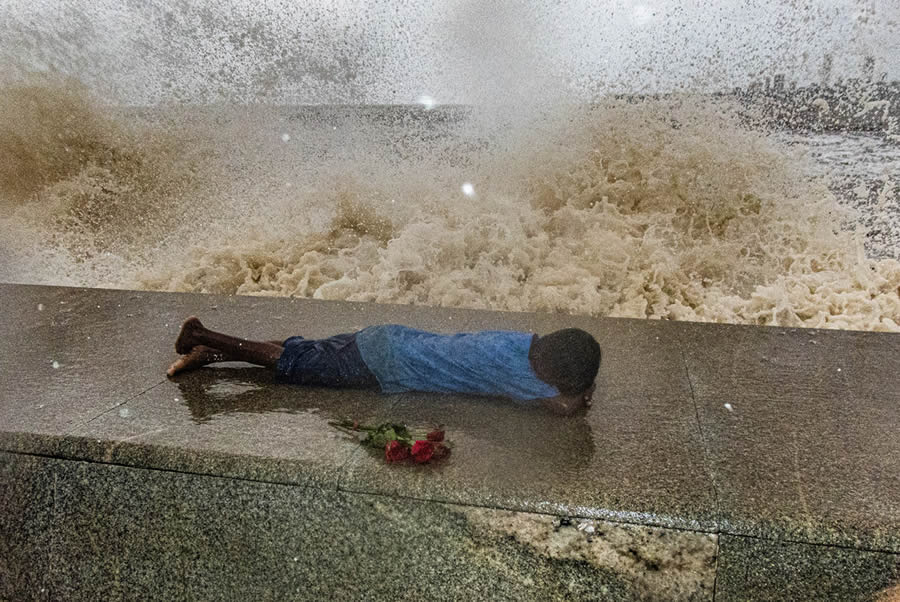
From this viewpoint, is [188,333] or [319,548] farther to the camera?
[188,333]

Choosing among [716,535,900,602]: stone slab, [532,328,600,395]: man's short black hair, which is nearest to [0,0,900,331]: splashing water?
[532,328,600,395]: man's short black hair

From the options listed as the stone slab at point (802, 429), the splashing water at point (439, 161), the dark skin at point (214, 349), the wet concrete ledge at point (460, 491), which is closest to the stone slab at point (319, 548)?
the wet concrete ledge at point (460, 491)

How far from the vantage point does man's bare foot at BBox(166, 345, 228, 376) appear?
2535 mm

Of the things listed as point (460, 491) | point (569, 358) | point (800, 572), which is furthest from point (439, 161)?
point (800, 572)

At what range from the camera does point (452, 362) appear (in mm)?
2201

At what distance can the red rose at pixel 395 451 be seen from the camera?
178cm

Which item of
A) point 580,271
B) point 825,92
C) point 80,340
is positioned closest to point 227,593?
point 80,340

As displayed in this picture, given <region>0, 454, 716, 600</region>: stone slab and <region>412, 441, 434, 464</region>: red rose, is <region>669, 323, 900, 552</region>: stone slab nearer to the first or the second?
<region>0, 454, 716, 600</region>: stone slab

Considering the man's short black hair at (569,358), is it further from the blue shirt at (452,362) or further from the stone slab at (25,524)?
the stone slab at (25,524)

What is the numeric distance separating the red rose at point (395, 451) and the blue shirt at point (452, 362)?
1.50ft

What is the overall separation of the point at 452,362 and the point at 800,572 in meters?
1.12

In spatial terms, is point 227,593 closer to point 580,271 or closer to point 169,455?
point 169,455

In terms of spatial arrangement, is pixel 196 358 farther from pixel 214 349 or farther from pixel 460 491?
pixel 460 491

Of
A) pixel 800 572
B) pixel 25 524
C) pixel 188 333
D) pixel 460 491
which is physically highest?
pixel 188 333
